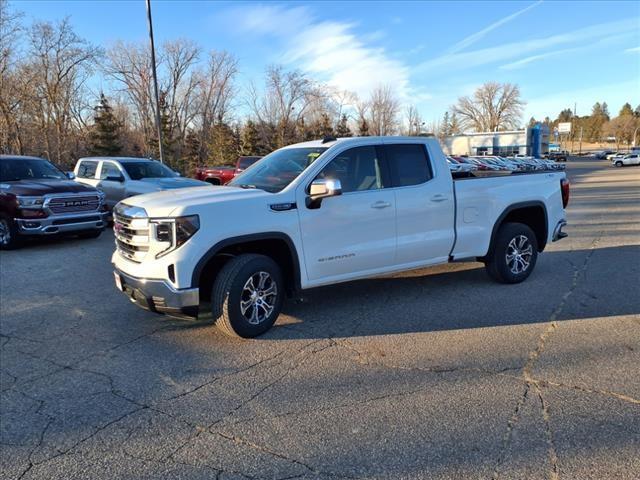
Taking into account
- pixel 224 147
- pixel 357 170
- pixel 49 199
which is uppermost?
pixel 224 147

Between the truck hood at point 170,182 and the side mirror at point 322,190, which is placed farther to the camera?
the truck hood at point 170,182

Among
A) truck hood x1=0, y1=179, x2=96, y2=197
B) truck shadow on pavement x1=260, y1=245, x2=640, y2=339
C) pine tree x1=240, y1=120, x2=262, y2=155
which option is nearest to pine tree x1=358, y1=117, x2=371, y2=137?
pine tree x1=240, y1=120, x2=262, y2=155

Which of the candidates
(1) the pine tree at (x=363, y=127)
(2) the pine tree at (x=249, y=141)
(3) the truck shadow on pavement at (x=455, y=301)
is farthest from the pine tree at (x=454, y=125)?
(3) the truck shadow on pavement at (x=455, y=301)

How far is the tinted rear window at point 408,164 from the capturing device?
5332mm

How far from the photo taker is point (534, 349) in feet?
13.7

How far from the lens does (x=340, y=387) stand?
11.7ft

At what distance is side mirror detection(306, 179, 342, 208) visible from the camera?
445 cm

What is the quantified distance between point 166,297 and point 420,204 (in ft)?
9.85

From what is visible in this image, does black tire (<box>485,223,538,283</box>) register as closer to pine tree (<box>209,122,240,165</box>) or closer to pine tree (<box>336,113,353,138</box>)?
pine tree (<box>209,122,240,165</box>)

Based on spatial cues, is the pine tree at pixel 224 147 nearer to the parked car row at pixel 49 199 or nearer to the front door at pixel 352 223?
the parked car row at pixel 49 199

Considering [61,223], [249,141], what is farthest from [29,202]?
[249,141]

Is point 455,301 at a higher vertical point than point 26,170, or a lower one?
lower

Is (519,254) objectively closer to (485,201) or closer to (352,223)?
(485,201)

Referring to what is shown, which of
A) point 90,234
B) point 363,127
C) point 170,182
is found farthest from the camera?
point 363,127
